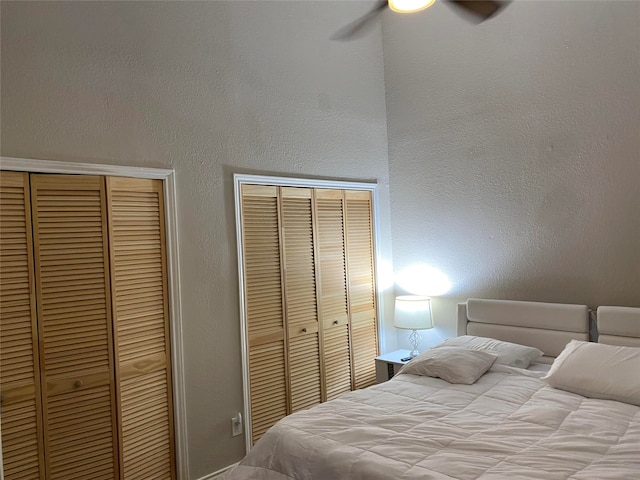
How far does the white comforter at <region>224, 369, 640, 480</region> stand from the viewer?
1.81 m

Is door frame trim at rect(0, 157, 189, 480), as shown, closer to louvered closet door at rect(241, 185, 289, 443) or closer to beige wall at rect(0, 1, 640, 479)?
beige wall at rect(0, 1, 640, 479)

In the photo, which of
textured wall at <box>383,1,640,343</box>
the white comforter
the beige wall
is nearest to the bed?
the white comforter

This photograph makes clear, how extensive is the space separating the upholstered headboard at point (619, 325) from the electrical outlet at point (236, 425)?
228 cm


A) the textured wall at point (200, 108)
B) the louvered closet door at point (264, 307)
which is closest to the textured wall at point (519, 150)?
the textured wall at point (200, 108)

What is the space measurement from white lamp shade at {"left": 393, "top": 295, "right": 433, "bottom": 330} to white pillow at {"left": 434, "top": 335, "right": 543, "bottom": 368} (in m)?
0.48

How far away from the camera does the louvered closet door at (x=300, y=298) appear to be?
3.49 meters

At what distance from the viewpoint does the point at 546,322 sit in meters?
3.25

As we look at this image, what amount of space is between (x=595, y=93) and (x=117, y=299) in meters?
3.17

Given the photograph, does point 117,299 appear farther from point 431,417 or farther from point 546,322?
point 546,322

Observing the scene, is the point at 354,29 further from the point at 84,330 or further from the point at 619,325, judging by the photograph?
the point at 84,330

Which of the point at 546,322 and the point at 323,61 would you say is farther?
the point at 323,61

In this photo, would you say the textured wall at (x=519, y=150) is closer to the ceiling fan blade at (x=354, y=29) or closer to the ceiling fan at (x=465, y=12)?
the ceiling fan at (x=465, y=12)

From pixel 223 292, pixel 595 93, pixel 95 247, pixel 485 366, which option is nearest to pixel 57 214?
pixel 95 247

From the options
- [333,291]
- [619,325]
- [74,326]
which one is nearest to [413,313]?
[333,291]
